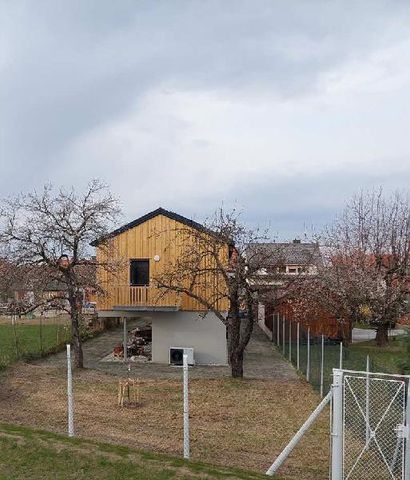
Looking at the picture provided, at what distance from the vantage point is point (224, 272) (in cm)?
1767

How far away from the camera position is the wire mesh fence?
13336 mm

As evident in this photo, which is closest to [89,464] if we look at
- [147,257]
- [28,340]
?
[147,257]

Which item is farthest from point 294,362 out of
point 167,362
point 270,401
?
point 270,401

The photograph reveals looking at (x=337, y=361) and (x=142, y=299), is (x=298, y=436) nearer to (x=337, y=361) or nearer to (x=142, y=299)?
(x=337, y=361)

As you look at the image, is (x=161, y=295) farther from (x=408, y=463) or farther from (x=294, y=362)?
(x=408, y=463)

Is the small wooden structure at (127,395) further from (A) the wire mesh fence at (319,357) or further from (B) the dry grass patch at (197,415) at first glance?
(A) the wire mesh fence at (319,357)

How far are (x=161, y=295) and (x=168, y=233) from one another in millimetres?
3009

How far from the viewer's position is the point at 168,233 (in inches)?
855

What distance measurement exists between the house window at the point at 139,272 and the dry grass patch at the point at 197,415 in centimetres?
501

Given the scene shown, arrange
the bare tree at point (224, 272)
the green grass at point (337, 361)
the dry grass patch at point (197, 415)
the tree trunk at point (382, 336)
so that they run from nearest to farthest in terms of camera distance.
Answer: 1. the green grass at point (337, 361)
2. the dry grass patch at point (197, 415)
3. the bare tree at point (224, 272)
4. the tree trunk at point (382, 336)

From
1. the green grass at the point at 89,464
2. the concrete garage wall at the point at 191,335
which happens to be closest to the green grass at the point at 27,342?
the concrete garage wall at the point at 191,335

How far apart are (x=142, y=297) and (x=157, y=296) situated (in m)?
0.62

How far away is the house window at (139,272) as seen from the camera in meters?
21.9

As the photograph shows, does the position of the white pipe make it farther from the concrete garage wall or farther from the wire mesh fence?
the concrete garage wall
